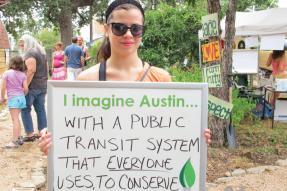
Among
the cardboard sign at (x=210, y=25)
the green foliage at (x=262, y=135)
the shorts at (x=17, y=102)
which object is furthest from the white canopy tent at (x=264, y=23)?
the shorts at (x=17, y=102)

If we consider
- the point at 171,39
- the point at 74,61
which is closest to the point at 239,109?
the point at 74,61

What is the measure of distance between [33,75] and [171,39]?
22.8 ft

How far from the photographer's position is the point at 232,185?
5598mm

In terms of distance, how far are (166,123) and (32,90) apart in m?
5.57

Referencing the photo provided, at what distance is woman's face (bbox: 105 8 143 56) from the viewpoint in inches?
100.0

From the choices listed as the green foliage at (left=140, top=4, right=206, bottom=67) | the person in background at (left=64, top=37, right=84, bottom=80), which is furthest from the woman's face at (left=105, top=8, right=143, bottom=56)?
the green foliage at (left=140, top=4, right=206, bottom=67)

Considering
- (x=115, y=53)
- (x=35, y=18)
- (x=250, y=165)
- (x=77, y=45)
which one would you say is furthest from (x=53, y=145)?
(x=35, y=18)

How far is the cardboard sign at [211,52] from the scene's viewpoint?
22.3 ft

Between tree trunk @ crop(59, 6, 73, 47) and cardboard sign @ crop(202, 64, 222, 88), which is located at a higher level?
tree trunk @ crop(59, 6, 73, 47)

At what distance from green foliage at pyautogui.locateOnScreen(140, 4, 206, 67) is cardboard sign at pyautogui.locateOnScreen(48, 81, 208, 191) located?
11211 millimetres

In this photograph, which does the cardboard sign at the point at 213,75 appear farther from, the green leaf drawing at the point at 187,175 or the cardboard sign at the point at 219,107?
the green leaf drawing at the point at 187,175

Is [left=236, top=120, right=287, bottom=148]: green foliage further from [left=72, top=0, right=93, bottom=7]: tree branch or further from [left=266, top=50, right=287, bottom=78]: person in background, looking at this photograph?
[left=72, top=0, right=93, bottom=7]: tree branch

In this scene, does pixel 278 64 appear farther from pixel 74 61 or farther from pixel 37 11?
pixel 37 11

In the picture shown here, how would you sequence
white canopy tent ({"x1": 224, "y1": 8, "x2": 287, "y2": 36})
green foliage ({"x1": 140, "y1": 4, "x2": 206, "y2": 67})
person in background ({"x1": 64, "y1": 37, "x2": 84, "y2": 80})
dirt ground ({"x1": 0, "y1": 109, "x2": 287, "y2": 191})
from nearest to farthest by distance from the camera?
dirt ground ({"x1": 0, "y1": 109, "x2": 287, "y2": 191}) → white canopy tent ({"x1": 224, "y1": 8, "x2": 287, "y2": 36}) → person in background ({"x1": 64, "y1": 37, "x2": 84, "y2": 80}) → green foliage ({"x1": 140, "y1": 4, "x2": 206, "y2": 67})
